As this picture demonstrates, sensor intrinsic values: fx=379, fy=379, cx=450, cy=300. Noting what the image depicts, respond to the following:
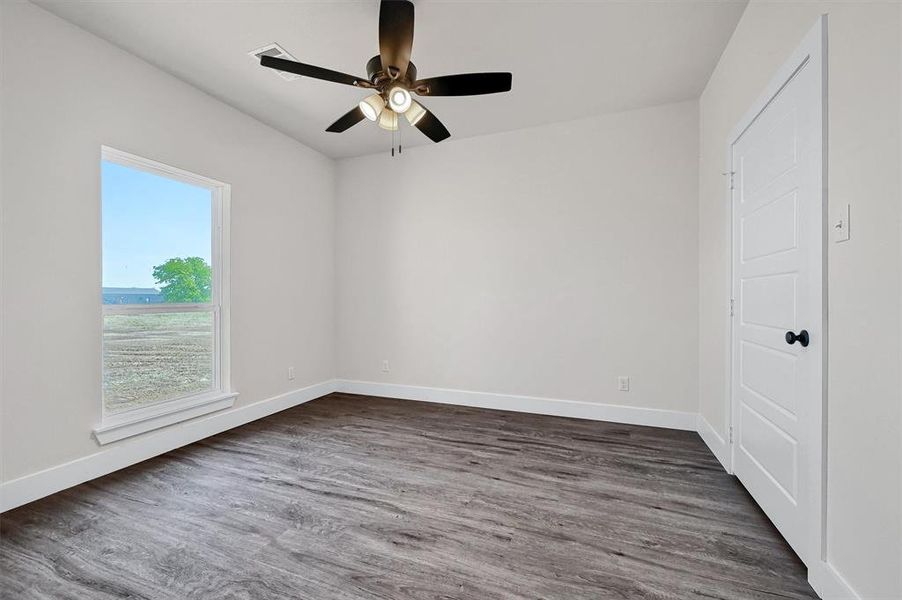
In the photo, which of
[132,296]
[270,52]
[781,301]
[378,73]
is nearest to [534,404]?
[781,301]

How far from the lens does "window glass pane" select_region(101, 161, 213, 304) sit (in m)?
2.63

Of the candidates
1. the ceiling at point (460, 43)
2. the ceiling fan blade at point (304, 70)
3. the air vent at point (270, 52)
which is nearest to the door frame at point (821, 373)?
the ceiling at point (460, 43)

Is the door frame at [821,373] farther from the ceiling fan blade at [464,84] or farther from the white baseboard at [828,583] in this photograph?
the ceiling fan blade at [464,84]

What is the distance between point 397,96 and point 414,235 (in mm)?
2238

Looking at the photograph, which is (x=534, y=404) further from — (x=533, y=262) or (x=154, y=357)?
(x=154, y=357)

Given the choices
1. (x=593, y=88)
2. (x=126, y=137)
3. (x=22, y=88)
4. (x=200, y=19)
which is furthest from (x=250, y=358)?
(x=593, y=88)

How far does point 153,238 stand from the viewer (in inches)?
115

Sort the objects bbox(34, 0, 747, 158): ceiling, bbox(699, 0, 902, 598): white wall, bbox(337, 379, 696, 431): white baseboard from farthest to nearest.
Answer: bbox(337, 379, 696, 431): white baseboard < bbox(34, 0, 747, 158): ceiling < bbox(699, 0, 902, 598): white wall

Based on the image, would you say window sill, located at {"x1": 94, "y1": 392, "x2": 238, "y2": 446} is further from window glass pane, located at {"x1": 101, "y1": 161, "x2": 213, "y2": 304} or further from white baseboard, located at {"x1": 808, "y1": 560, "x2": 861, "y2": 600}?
white baseboard, located at {"x1": 808, "y1": 560, "x2": 861, "y2": 600}

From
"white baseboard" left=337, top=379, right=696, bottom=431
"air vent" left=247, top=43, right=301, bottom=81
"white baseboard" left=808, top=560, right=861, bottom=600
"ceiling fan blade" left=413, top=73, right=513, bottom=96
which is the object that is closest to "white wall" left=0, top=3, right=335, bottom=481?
"air vent" left=247, top=43, right=301, bottom=81

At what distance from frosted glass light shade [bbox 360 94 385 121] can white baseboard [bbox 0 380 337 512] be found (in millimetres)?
2733

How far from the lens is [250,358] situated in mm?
3625

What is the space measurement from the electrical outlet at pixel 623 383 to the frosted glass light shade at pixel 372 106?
2992mm

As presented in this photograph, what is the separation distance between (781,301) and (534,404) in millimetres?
2365
